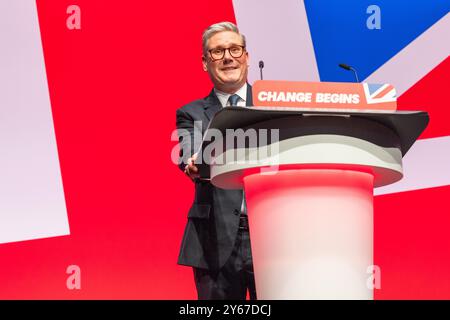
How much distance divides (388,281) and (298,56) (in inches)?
41.7

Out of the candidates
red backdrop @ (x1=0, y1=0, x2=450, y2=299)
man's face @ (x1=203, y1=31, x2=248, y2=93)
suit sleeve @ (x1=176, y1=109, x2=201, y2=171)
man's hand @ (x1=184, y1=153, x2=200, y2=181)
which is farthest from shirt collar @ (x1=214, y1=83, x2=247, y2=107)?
red backdrop @ (x1=0, y1=0, x2=450, y2=299)

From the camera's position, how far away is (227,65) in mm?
2082

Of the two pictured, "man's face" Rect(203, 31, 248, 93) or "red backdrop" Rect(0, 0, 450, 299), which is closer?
"man's face" Rect(203, 31, 248, 93)

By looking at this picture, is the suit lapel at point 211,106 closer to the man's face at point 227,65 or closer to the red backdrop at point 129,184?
the man's face at point 227,65

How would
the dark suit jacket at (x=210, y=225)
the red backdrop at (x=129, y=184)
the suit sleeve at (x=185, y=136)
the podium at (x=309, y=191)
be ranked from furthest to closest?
the red backdrop at (x=129, y=184) < the dark suit jacket at (x=210, y=225) < the suit sleeve at (x=185, y=136) < the podium at (x=309, y=191)

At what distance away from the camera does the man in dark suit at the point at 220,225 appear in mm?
1970

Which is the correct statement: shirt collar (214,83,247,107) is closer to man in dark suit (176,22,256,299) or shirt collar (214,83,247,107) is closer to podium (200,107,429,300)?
man in dark suit (176,22,256,299)

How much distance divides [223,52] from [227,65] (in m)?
0.04

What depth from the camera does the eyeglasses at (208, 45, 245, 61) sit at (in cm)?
206

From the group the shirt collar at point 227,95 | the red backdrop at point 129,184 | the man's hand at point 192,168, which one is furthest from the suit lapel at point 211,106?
the red backdrop at point 129,184

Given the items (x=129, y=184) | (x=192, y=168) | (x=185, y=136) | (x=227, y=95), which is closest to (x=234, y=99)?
(x=227, y=95)

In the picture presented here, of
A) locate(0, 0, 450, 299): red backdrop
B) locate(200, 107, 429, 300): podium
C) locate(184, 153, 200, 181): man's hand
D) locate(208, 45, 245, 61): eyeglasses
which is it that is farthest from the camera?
locate(0, 0, 450, 299): red backdrop

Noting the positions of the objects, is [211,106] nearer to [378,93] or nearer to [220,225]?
[220,225]

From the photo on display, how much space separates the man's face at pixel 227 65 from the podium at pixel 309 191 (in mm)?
725
